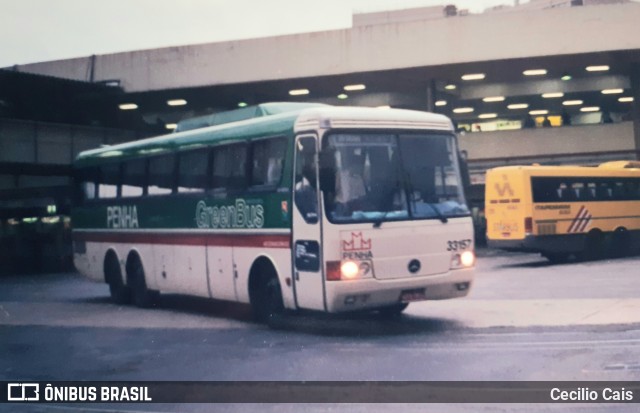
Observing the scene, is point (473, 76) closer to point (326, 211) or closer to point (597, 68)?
point (597, 68)

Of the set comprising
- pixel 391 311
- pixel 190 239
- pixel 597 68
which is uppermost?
pixel 597 68

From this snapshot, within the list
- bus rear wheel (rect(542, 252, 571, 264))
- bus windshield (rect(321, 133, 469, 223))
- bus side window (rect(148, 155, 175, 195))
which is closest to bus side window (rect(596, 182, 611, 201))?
bus rear wheel (rect(542, 252, 571, 264))

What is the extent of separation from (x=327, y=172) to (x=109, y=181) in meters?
8.59

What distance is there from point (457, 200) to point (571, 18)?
72.6ft

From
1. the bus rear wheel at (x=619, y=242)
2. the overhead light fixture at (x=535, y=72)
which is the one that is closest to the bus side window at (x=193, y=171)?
the bus rear wheel at (x=619, y=242)

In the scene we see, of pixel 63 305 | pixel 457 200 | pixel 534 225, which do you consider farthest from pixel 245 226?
pixel 534 225

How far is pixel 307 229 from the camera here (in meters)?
13.1

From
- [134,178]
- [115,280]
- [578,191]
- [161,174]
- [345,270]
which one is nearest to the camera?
[345,270]

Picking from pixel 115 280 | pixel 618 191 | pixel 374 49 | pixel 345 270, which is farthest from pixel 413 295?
pixel 374 49

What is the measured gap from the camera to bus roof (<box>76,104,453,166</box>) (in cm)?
1313

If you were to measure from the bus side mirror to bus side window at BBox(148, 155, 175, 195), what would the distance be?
5.18 metres

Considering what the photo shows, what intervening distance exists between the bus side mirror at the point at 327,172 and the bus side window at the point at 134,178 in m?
6.43

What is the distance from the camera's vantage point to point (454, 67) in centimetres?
3588

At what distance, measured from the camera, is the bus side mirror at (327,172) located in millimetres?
12719
